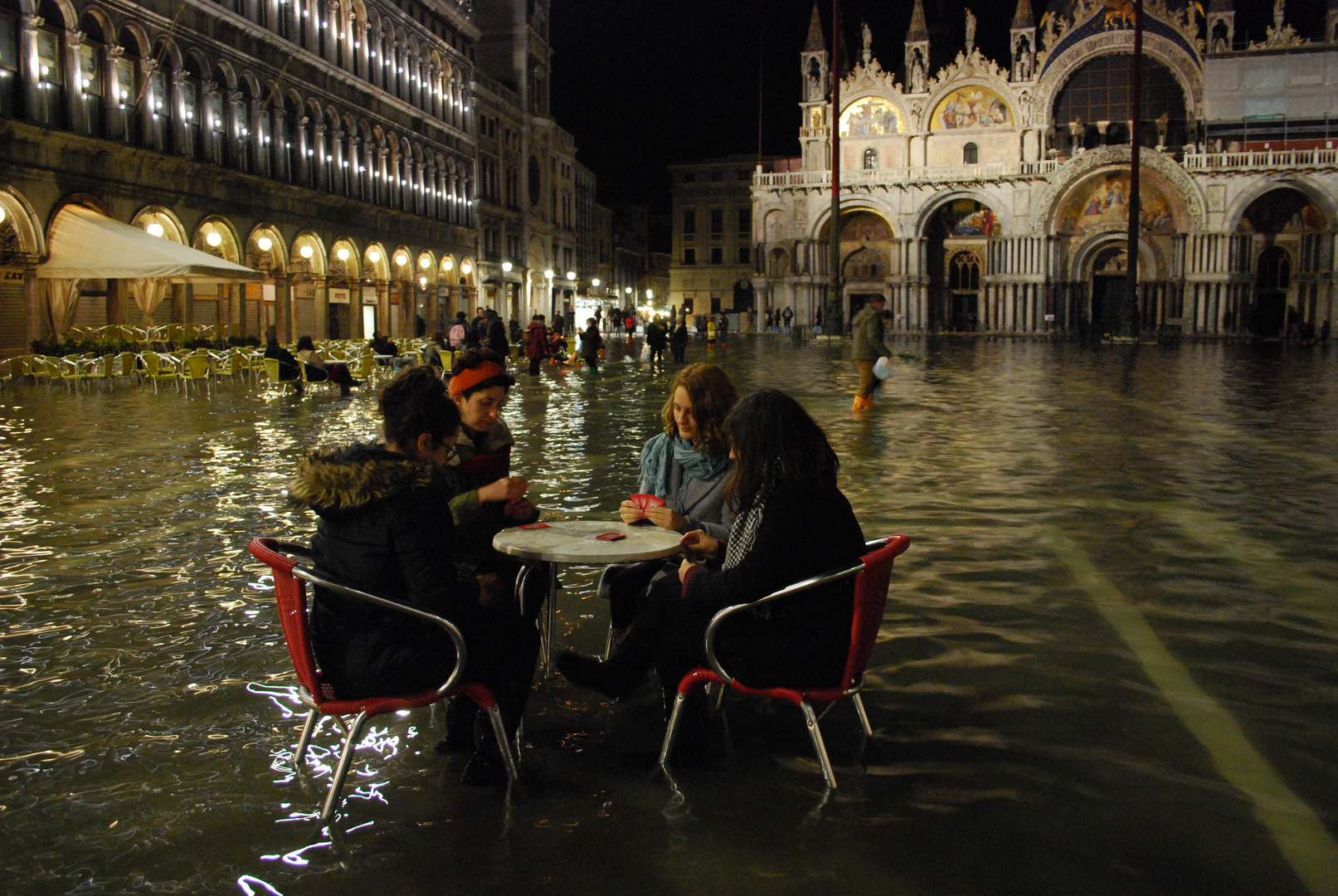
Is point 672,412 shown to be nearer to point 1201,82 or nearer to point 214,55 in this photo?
point 214,55

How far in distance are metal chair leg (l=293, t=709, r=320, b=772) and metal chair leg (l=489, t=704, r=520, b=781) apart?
540 millimetres

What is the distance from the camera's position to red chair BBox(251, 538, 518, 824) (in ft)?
9.69

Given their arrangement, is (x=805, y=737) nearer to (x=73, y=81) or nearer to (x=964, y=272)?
(x=73, y=81)

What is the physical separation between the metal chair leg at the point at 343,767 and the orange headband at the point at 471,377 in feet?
5.53

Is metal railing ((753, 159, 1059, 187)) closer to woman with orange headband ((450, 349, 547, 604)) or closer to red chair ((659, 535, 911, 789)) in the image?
woman with orange headband ((450, 349, 547, 604))

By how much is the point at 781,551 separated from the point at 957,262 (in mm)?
59028

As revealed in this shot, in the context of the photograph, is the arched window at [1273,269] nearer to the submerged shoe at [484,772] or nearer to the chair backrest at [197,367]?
the chair backrest at [197,367]

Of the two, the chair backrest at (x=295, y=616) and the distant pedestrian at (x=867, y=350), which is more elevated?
the distant pedestrian at (x=867, y=350)

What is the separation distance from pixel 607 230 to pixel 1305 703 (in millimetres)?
83004

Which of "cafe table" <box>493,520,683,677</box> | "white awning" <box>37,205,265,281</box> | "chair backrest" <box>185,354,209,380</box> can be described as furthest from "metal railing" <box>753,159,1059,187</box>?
"cafe table" <box>493,520,683,677</box>

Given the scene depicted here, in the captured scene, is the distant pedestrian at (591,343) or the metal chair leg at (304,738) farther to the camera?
the distant pedestrian at (591,343)

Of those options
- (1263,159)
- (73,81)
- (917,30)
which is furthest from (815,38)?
(73,81)

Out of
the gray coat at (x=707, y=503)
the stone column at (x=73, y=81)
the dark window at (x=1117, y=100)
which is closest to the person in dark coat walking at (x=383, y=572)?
the gray coat at (x=707, y=503)

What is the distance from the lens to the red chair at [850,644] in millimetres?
3072
